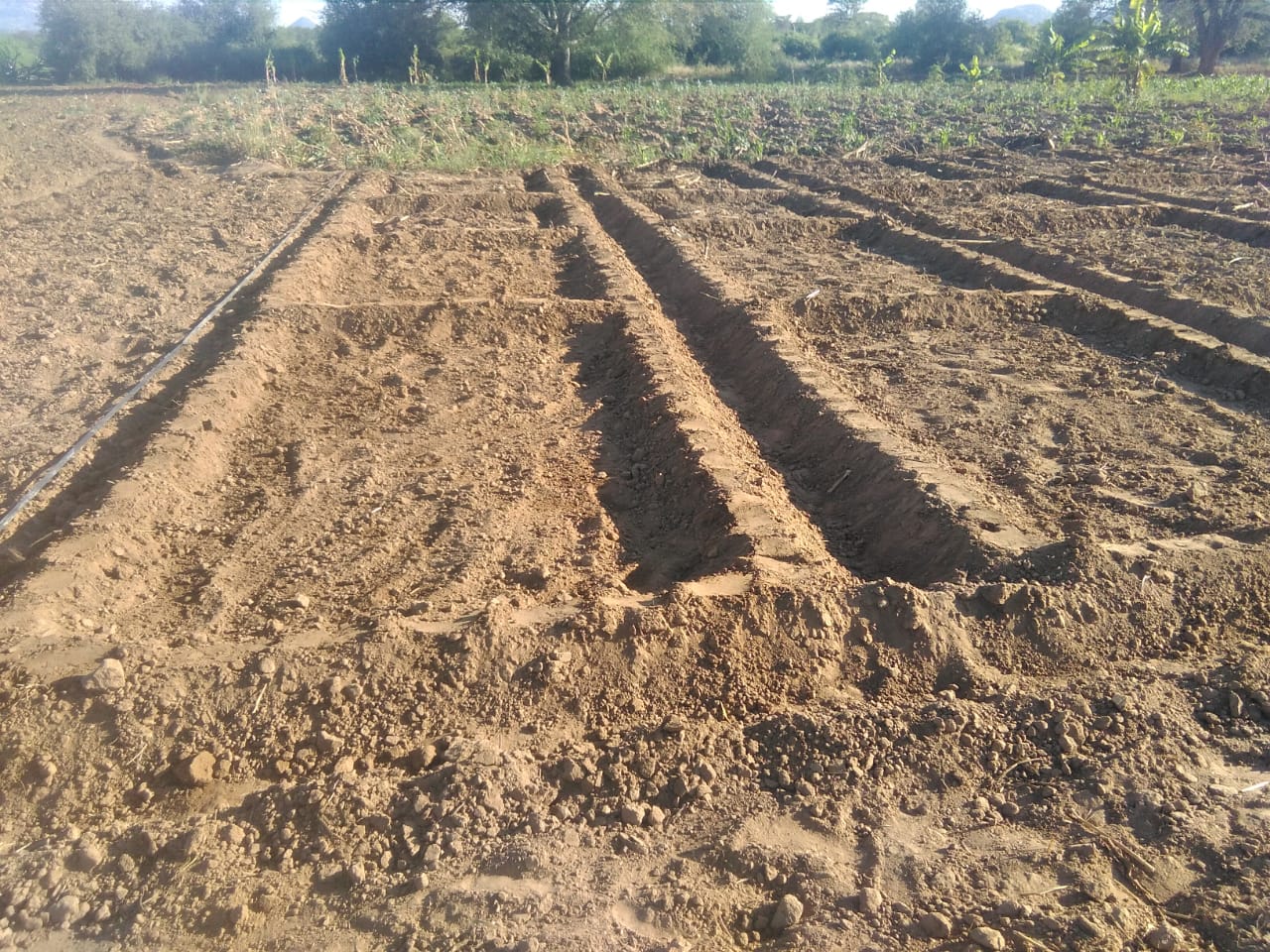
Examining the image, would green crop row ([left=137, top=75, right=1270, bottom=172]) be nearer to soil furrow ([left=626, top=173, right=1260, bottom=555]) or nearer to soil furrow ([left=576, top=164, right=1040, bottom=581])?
soil furrow ([left=626, top=173, right=1260, bottom=555])

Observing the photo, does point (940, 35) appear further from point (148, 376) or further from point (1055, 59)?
point (148, 376)

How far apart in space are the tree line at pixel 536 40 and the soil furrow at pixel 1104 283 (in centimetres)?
2308

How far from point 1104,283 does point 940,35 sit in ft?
122

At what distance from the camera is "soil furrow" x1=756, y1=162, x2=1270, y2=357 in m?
6.46

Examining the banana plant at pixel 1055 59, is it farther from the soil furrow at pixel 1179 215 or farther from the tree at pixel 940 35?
the soil furrow at pixel 1179 215

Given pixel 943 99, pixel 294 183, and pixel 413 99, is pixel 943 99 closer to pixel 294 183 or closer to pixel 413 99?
pixel 413 99

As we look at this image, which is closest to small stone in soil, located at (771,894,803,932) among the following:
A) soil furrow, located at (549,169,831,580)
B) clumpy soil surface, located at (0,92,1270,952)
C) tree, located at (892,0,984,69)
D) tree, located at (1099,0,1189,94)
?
clumpy soil surface, located at (0,92,1270,952)

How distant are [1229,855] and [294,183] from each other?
13.4 m

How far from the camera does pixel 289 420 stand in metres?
5.52

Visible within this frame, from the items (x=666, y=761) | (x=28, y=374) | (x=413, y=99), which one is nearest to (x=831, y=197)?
(x=28, y=374)

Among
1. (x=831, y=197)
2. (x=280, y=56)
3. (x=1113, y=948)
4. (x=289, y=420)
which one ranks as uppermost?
(x=280, y=56)

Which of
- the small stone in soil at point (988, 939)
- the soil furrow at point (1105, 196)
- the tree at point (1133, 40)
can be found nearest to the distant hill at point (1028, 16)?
the tree at point (1133, 40)

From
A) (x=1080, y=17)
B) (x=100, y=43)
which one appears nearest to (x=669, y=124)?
(x=1080, y=17)

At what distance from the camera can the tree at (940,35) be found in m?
37.2
